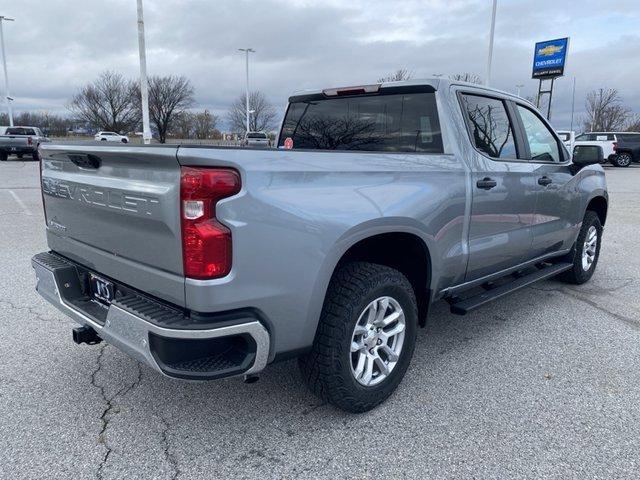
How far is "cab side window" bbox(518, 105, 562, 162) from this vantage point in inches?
171

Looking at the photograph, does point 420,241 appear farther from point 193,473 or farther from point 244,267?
point 193,473

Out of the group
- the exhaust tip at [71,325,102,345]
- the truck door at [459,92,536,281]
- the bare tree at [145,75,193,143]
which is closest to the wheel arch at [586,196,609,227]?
the truck door at [459,92,536,281]

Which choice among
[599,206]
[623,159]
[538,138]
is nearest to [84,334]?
[538,138]

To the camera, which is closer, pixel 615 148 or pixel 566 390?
pixel 566 390

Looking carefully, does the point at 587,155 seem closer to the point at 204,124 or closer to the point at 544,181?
the point at 544,181

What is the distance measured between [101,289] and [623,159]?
3106 centimetres

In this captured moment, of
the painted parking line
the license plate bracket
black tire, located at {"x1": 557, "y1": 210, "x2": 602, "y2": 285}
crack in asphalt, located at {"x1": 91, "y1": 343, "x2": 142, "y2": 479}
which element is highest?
the license plate bracket

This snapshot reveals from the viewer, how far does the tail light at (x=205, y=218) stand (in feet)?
7.04

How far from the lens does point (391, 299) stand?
9.71ft

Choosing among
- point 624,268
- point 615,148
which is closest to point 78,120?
point 615,148

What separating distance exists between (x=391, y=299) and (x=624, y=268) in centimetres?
482

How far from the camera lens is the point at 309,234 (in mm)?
2428

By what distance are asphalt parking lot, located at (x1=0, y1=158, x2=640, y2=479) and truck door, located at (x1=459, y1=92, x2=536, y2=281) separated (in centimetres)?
69

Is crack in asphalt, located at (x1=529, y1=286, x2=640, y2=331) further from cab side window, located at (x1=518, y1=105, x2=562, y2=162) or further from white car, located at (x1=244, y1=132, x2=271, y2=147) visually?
white car, located at (x1=244, y1=132, x2=271, y2=147)
